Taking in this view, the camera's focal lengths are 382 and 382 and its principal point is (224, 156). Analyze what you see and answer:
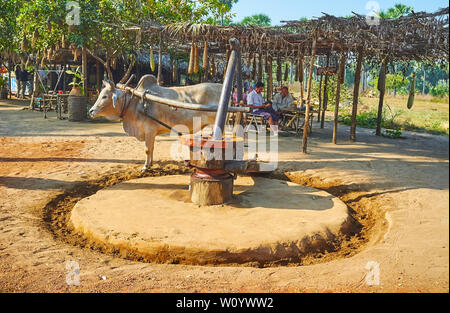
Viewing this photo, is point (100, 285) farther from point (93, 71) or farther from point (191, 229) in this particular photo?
point (93, 71)

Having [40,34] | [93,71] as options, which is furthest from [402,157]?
[93,71]

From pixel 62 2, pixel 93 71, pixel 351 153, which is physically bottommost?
pixel 351 153

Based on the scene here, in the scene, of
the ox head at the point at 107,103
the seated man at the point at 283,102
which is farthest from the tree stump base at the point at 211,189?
the seated man at the point at 283,102

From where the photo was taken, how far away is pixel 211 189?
4.98m

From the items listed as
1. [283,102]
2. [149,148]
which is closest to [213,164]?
[149,148]

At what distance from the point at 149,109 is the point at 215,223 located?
3151mm

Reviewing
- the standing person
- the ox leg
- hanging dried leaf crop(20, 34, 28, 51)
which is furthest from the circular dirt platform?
hanging dried leaf crop(20, 34, 28, 51)

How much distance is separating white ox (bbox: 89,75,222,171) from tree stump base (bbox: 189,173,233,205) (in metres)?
2.15

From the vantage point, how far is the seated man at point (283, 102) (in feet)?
38.5

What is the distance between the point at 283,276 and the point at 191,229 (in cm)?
125

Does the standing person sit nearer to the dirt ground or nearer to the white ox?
the dirt ground

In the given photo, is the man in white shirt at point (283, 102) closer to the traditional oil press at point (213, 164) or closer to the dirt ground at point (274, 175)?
the dirt ground at point (274, 175)

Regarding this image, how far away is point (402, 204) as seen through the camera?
17.4 feet

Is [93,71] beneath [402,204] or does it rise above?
above
